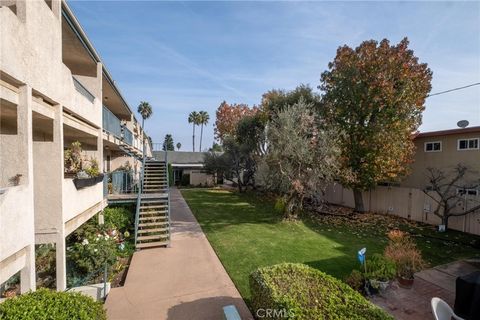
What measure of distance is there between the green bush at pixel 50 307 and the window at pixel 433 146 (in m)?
17.8

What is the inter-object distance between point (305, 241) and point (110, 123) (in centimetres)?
1047

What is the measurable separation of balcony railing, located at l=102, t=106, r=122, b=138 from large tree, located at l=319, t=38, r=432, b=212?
11556mm

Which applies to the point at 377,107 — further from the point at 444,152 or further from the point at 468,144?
the point at 468,144

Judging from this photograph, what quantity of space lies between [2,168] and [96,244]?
3.54 metres

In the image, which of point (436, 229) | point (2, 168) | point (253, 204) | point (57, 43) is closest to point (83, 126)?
point (57, 43)

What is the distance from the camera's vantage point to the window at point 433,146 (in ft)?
48.5

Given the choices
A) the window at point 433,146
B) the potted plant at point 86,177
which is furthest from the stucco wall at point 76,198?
the window at point 433,146

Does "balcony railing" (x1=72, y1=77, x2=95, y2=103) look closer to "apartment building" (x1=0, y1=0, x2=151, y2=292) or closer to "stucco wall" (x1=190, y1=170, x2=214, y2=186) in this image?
"apartment building" (x1=0, y1=0, x2=151, y2=292)

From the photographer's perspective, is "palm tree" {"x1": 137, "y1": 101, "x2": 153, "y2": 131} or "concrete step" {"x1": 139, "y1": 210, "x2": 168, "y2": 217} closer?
"concrete step" {"x1": 139, "y1": 210, "x2": 168, "y2": 217}

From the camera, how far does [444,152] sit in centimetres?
1445

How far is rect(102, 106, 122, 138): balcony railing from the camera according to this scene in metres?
11.2

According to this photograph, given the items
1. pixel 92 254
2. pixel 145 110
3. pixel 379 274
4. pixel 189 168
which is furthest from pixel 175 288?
pixel 145 110

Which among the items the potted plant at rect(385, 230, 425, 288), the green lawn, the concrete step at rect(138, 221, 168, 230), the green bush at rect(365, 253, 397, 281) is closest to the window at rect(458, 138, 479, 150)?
the green lawn

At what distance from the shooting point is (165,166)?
16.3m
